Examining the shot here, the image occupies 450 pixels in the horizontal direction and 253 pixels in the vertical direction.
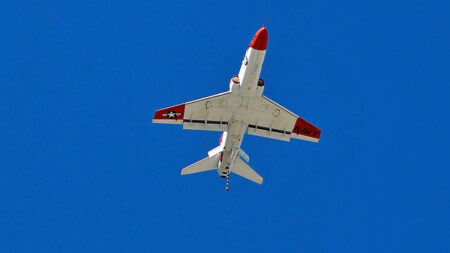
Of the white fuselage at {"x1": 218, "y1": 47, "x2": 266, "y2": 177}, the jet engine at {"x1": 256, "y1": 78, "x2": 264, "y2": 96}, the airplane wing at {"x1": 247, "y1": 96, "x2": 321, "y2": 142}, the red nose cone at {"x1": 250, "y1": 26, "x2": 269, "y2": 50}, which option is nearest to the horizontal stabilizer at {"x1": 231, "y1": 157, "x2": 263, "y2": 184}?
the white fuselage at {"x1": 218, "y1": 47, "x2": 266, "y2": 177}

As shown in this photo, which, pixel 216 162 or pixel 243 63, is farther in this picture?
pixel 216 162

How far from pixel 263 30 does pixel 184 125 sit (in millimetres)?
9692

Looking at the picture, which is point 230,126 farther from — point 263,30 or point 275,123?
point 263,30

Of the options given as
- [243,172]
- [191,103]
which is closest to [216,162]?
[243,172]

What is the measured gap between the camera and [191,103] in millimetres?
47312

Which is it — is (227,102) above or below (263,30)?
below

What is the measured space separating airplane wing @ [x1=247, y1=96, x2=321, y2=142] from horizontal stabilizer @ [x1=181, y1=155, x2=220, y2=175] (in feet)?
13.4

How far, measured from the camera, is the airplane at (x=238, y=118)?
4525 cm

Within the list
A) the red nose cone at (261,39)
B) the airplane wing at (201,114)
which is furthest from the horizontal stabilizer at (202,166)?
the red nose cone at (261,39)

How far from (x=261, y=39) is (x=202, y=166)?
12590 mm

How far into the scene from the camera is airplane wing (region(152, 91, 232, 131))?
47125 mm

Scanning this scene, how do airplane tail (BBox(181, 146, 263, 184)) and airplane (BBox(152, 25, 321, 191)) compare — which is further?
airplane tail (BBox(181, 146, 263, 184))

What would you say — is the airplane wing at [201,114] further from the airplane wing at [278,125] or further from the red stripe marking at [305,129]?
the red stripe marking at [305,129]

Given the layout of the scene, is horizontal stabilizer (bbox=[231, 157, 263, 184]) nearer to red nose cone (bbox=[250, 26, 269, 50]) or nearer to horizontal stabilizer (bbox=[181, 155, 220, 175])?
horizontal stabilizer (bbox=[181, 155, 220, 175])
